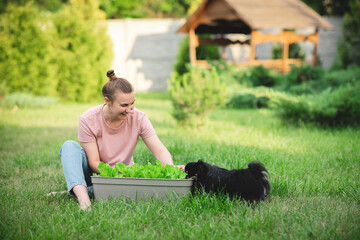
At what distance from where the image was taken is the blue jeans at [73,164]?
270cm

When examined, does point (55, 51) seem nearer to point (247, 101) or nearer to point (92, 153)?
point (247, 101)

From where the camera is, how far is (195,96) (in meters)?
5.66

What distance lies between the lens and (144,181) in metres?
2.50

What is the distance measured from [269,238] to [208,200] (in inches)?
21.8

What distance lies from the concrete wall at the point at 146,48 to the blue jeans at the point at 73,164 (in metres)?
12.5

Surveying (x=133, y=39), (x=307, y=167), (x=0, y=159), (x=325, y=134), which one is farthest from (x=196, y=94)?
(x=133, y=39)

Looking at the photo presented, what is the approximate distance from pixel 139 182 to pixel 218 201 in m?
Result: 0.61

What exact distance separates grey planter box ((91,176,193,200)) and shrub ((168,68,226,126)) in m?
3.27

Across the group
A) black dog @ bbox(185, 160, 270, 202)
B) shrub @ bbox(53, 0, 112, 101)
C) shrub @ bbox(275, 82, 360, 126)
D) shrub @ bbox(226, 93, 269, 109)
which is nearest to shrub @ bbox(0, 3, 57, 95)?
shrub @ bbox(53, 0, 112, 101)

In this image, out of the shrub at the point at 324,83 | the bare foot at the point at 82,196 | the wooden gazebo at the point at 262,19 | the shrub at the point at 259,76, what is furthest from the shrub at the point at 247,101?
the bare foot at the point at 82,196

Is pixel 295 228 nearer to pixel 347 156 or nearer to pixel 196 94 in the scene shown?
pixel 347 156

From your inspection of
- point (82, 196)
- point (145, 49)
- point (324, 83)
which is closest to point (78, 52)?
point (145, 49)

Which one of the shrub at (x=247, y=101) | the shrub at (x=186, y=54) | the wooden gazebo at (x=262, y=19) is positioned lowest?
the shrub at (x=247, y=101)

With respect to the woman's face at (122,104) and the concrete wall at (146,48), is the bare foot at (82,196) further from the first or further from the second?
the concrete wall at (146,48)
